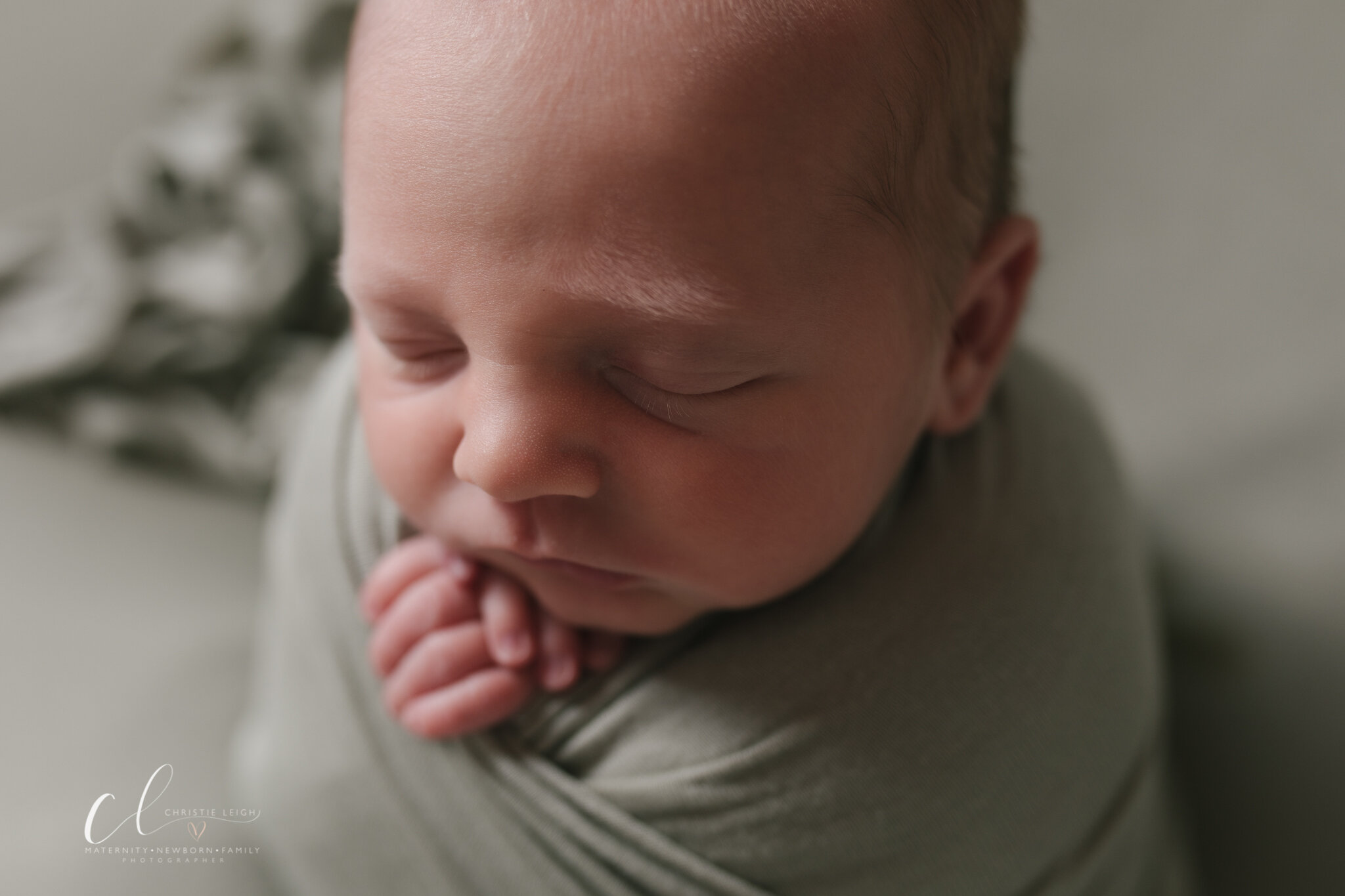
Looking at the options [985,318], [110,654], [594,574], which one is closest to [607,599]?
[594,574]

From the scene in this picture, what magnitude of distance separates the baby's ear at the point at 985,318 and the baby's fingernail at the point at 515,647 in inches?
11.7

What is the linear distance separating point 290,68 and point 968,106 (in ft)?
2.65

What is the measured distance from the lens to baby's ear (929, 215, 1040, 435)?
65cm

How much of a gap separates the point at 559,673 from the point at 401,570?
0.13m

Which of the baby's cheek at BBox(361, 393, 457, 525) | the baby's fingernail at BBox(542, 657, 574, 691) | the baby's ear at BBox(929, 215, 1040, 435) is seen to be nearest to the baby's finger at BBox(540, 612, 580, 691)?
the baby's fingernail at BBox(542, 657, 574, 691)

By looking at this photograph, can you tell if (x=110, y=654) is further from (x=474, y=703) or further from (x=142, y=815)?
(x=474, y=703)

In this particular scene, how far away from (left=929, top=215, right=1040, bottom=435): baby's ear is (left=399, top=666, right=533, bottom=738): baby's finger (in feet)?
1.05

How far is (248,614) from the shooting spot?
99cm

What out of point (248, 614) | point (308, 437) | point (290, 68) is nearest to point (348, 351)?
point (308, 437)

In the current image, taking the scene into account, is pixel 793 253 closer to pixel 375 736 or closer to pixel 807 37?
pixel 807 37

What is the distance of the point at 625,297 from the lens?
0.48 metres

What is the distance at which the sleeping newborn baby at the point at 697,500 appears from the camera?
18.8 inches

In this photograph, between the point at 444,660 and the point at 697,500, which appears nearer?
the point at 697,500

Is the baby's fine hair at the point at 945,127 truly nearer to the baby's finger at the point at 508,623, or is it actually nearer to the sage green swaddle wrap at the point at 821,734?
the sage green swaddle wrap at the point at 821,734
